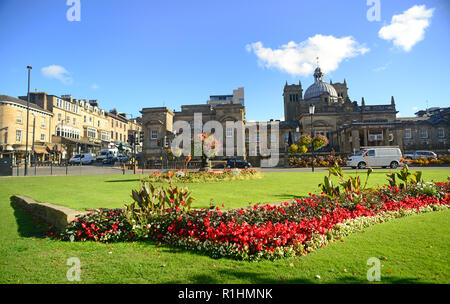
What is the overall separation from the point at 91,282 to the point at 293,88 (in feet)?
260

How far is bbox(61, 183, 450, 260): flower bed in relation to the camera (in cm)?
421

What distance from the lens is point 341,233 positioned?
16.6 feet

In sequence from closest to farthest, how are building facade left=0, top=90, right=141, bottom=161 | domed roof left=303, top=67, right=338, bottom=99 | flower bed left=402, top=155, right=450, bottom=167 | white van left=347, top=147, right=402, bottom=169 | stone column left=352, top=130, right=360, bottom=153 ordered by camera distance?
1. white van left=347, top=147, right=402, bottom=169
2. flower bed left=402, top=155, right=450, bottom=167
3. building facade left=0, top=90, right=141, bottom=161
4. stone column left=352, top=130, right=360, bottom=153
5. domed roof left=303, top=67, right=338, bottom=99

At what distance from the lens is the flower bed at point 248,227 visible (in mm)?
4215

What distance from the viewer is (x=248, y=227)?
448 centimetres

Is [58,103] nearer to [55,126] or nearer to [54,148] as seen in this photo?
[55,126]

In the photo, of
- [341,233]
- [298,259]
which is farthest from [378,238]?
[298,259]

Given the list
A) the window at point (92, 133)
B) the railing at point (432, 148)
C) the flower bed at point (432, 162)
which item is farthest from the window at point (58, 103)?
the railing at point (432, 148)

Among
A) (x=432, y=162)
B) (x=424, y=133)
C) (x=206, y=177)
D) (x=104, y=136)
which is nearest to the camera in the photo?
(x=206, y=177)

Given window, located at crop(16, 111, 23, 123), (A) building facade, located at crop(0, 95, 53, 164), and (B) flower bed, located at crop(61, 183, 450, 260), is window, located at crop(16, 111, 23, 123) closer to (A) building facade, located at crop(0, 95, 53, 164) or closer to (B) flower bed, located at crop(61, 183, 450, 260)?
(A) building facade, located at crop(0, 95, 53, 164)

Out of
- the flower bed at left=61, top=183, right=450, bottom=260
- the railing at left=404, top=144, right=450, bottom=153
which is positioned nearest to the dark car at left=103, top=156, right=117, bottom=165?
the flower bed at left=61, top=183, right=450, bottom=260

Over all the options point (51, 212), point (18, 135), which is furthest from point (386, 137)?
point (18, 135)

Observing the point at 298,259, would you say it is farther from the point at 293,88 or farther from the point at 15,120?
the point at 293,88
